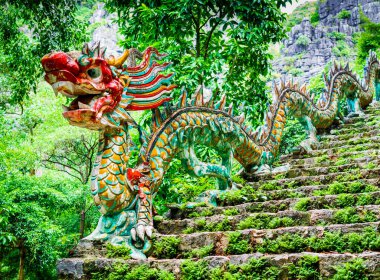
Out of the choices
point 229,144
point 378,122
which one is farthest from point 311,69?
point 229,144

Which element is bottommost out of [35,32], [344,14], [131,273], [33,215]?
[33,215]

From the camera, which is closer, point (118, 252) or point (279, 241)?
point (279, 241)

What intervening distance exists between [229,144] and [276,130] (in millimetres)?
1354

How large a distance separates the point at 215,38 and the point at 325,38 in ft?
135

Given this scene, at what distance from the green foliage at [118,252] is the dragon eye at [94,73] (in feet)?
4.27

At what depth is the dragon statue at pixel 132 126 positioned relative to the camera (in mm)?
3443

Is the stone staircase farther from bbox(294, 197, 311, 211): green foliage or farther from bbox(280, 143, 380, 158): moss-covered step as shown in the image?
bbox(280, 143, 380, 158): moss-covered step

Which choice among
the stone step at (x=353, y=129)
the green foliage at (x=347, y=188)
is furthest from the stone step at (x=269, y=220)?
the stone step at (x=353, y=129)

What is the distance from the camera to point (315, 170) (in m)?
5.46

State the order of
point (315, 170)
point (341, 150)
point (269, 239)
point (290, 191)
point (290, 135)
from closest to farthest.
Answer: point (269, 239) < point (290, 191) < point (315, 170) < point (341, 150) < point (290, 135)

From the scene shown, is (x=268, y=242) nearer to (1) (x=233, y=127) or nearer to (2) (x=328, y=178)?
(2) (x=328, y=178)

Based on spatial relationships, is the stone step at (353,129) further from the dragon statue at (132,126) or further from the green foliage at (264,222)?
the green foliage at (264,222)

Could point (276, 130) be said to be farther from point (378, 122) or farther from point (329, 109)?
point (378, 122)

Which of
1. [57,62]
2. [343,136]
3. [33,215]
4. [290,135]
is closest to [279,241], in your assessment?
[57,62]
